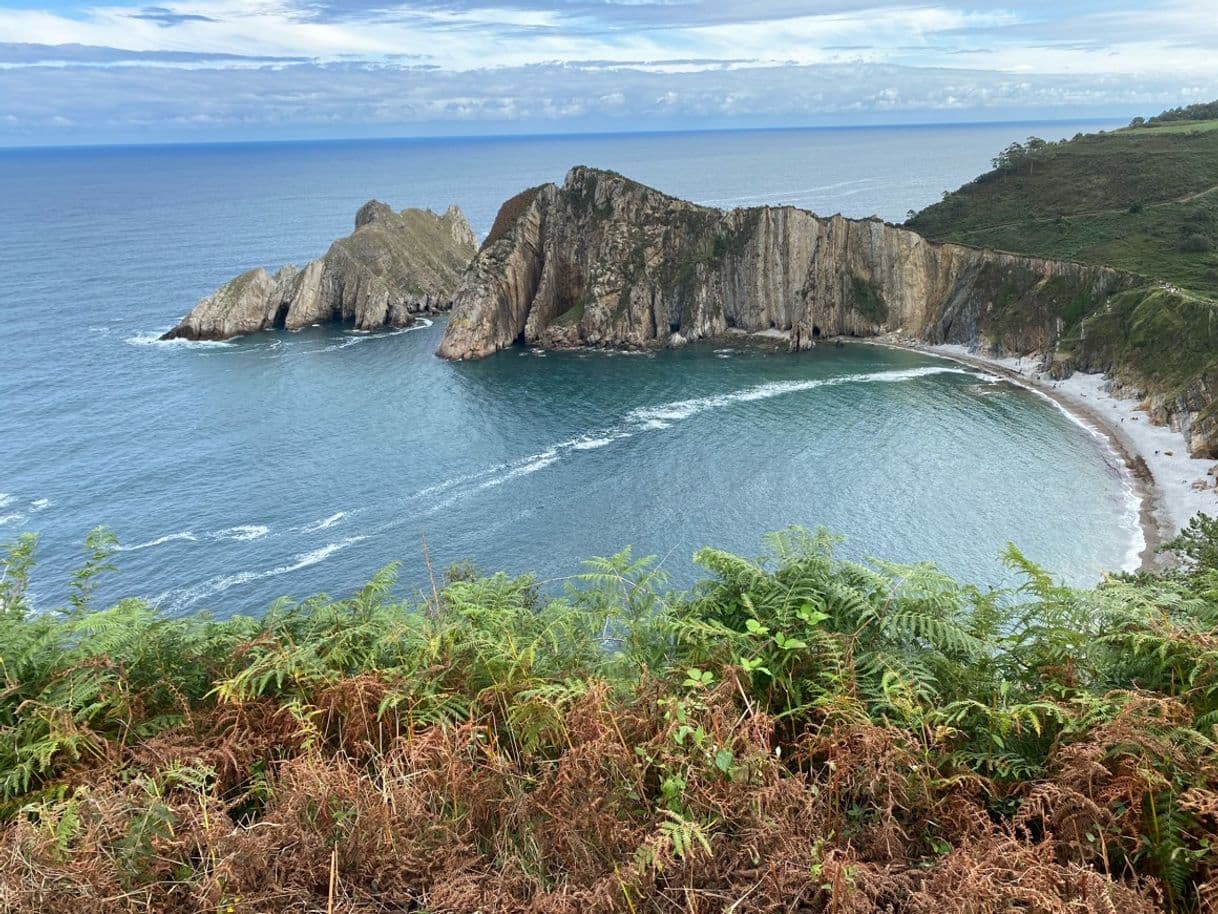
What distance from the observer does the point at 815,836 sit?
559 cm

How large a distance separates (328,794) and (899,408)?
241 ft

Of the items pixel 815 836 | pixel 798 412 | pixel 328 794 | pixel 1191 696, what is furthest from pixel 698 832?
pixel 798 412

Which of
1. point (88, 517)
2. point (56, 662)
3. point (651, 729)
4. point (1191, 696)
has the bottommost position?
point (88, 517)

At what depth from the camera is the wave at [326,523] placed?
50312 millimetres

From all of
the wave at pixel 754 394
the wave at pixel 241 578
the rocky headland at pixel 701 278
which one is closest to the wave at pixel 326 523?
the wave at pixel 241 578

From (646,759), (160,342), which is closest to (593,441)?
(646,759)

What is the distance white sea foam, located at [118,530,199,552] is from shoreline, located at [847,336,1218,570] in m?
54.9

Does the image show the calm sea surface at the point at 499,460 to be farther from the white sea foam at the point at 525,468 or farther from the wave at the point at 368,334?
the wave at the point at 368,334

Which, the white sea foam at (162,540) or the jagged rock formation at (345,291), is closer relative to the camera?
the white sea foam at (162,540)

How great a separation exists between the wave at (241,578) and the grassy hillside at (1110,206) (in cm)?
8331

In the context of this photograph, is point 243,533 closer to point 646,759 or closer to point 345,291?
point 646,759

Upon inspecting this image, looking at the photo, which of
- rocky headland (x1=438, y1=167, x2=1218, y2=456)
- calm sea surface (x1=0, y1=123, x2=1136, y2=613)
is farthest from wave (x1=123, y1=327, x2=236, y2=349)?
rocky headland (x1=438, y1=167, x2=1218, y2=456)

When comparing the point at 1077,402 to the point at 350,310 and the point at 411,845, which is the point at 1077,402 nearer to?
the point at 411,845

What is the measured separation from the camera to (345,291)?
114 meters
